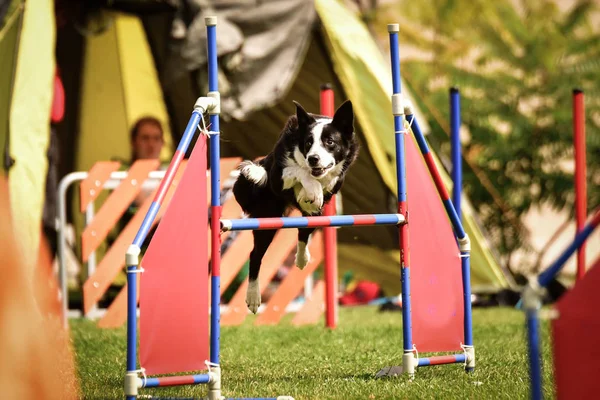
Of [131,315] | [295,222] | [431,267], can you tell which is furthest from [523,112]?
[131,315]

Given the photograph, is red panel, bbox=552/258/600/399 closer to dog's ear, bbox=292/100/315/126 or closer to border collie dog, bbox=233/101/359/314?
border collie dog, bbox=233/101/359/314

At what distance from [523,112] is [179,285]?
737 centimetres

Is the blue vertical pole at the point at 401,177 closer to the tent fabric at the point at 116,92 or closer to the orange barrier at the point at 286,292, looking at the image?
the orange barrier at the point at 286,292

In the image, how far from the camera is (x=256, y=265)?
160 inches

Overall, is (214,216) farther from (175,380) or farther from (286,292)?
(286,292)

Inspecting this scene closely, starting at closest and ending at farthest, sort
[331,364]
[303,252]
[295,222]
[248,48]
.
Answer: [295,222], [303,252], [331,364], [248,48]

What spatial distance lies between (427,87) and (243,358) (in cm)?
721

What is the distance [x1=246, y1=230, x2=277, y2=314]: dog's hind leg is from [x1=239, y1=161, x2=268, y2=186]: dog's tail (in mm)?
234

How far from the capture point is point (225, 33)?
6898 millimetres

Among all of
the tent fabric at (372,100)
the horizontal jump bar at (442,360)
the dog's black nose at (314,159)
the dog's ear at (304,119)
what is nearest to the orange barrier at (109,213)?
the tent fabric at (372,100)

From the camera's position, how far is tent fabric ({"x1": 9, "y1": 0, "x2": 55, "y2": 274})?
5.68 m

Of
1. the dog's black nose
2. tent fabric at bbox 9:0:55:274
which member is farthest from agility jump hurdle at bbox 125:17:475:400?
tent fabric at bbox 9:0:55:274

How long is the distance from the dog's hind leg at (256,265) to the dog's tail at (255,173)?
0.77 ft

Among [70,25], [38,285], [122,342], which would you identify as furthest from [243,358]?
[70,25]
